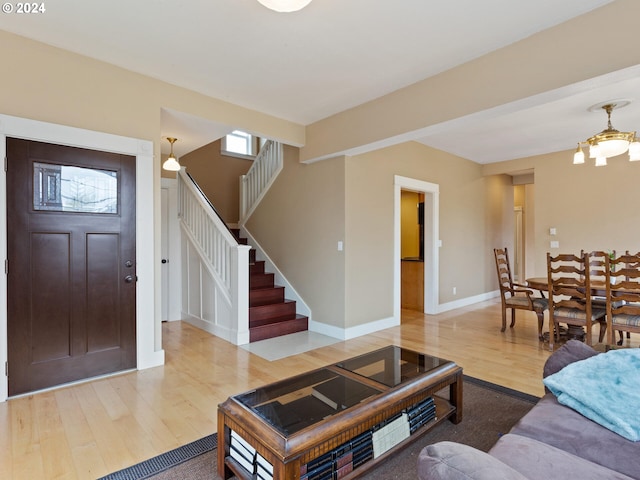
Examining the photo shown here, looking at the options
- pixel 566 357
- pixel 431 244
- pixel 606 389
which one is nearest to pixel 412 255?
pixel 431 244

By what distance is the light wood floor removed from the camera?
6.48ft

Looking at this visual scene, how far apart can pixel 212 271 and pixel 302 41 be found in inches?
116

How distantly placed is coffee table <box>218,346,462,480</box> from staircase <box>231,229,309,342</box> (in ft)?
7.34

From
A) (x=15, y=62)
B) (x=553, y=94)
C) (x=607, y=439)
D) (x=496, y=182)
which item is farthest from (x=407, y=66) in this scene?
(x=496, y=182)

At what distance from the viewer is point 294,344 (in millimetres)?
4117

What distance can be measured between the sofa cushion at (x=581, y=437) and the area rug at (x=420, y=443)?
624 mm

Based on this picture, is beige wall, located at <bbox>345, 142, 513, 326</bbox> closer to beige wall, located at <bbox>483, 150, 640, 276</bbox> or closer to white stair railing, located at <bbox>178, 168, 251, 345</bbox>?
beige wall, located at <bbox>483, 150, 640, 276</bbox>

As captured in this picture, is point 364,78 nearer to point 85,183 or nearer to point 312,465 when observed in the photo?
point 85,183

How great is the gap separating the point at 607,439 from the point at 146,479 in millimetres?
2150

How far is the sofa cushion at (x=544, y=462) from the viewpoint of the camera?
115 centimetres

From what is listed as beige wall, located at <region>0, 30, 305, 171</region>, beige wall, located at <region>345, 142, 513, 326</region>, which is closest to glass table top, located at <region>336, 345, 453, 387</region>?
beige wall, located at <region>345, 142, 513, 326</region>

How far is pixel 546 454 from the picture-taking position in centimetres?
126

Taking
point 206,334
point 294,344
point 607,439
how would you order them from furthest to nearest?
point 206,334 → point 294,344 → point 607,439

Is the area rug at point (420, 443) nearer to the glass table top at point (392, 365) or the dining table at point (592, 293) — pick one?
the glass table top at point (392, 365)
